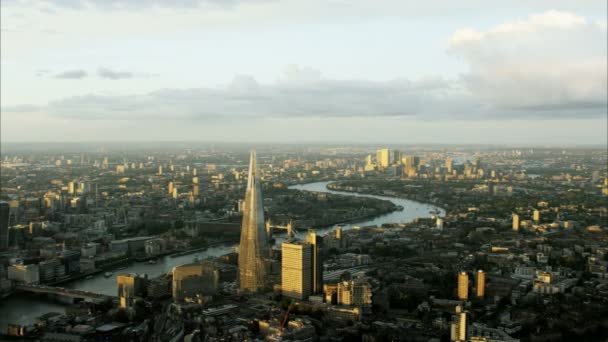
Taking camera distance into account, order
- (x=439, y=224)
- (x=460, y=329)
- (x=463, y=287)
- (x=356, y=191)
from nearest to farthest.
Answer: (x=460, y=329)
(x=463, y=287)
(x=439, y=224)
(x=356, y=191)

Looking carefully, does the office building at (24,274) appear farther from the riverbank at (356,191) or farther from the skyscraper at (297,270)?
the riverbank at (356,191)

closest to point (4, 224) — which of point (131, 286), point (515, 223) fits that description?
point (131, 286)

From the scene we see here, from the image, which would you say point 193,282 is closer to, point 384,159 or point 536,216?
point 536,216

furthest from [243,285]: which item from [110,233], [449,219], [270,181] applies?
[270,181]

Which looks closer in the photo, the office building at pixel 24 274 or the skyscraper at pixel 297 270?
the skyscraper at pixel 297 270

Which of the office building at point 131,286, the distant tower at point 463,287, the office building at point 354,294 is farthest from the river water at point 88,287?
the distant tower at point 463,287

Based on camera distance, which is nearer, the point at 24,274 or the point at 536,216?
the point at 24,274
